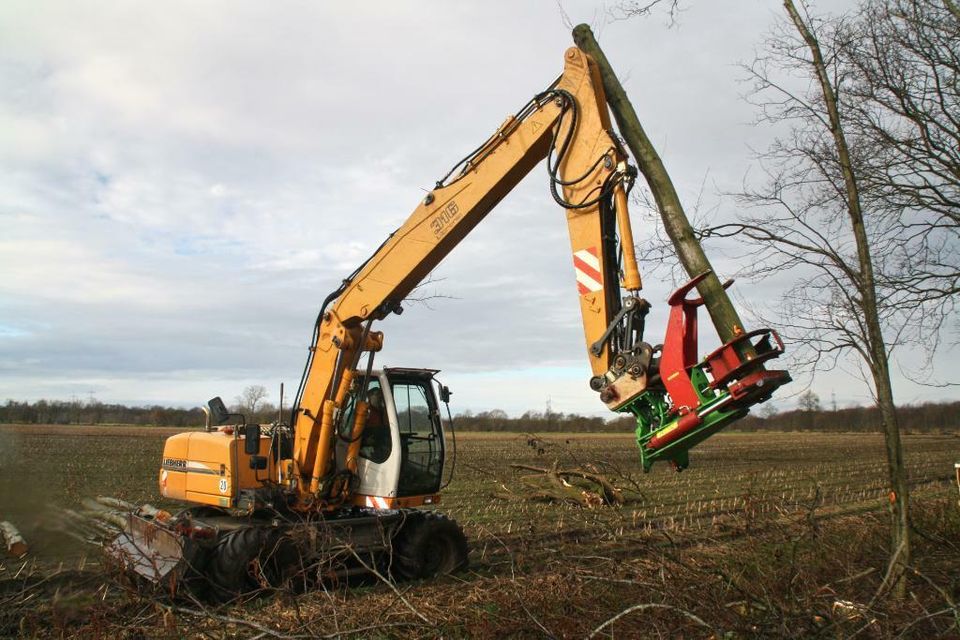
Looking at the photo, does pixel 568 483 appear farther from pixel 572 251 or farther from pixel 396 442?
pixel 572 251

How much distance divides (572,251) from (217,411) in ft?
19.1

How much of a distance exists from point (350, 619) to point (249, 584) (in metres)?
4.07

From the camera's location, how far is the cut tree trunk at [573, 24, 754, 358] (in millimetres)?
5843

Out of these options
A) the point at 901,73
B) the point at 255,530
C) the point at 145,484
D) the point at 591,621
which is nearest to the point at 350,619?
the point at 591,621

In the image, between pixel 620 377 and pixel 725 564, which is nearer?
pixel 725 564

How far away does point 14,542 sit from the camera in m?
10.4

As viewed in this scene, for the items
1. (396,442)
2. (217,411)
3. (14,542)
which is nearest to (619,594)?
(396,442)

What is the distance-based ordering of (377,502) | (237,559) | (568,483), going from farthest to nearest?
(568,483)
(377,502)
(237,559)

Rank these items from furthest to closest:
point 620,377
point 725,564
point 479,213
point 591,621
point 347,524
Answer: point 347,524 → point 479,213 → point 620,377 → point 725,564 → point 591,621

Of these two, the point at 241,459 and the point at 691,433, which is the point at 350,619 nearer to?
the point at 691,433

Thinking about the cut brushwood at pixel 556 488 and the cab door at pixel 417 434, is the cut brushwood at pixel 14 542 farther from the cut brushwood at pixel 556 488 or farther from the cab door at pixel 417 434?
the cut brushwood at pixel 556 488

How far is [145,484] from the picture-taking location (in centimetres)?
1850

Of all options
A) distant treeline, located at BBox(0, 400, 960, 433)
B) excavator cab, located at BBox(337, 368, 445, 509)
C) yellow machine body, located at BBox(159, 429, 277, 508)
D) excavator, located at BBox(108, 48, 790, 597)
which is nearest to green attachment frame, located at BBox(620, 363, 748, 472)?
excavator, located at BBox(108, 48, 790, 597)

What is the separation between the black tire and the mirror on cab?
296cm
